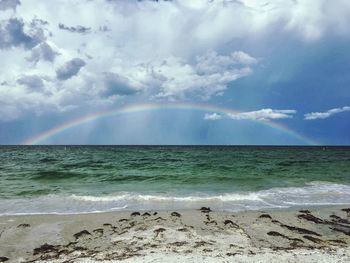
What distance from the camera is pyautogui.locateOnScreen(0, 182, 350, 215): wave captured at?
14.0 meters

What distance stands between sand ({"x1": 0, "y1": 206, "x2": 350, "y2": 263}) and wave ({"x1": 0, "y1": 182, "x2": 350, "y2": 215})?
1.37 meters

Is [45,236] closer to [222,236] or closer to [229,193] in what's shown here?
[222,236]

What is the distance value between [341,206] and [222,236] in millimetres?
7545

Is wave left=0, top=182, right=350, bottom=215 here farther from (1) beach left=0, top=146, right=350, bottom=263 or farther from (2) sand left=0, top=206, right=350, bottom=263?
(2) sand left=0, top=206, right=350, bottom=263

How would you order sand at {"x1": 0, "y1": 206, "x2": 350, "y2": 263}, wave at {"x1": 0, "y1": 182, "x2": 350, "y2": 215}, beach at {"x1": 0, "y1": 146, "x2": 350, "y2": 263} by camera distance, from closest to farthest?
1. sand at {"x1": 0, "y1": 206, "x2": 350, "y2": 263}
2. beach at {"x1": 0, "y1": 146, "x2": 350, "y2": 263}
3. wave at {"x1": 0, "y1": 182, "x2": 350, "y2": 215}

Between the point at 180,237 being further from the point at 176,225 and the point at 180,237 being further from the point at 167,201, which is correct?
the point at 167,201

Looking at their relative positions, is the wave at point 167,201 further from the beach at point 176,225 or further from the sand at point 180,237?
the sand at point 180,237

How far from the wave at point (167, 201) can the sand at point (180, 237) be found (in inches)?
54.1

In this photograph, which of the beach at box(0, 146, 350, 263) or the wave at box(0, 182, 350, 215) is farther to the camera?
the wave at box(0, 182, 350, 215)

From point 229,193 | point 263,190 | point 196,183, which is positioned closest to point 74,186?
point 196,183

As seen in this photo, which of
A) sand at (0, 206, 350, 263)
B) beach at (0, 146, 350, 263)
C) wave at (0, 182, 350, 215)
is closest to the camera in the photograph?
sand at (0, 206, 350, 263)

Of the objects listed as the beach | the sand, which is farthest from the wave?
the sand

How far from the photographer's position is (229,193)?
17719 millimetres

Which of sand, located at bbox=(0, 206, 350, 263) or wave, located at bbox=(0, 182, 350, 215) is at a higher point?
wave, located at bbox=(0, 182, 350, 215)
